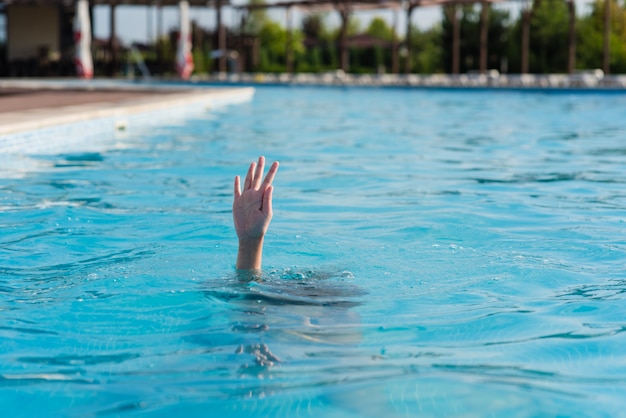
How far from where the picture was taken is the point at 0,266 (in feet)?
13.7

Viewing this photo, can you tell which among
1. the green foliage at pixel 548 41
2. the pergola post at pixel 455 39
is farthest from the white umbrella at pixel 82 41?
the green foliage at pixel 548 41

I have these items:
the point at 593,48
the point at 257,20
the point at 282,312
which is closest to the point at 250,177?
the point at 282,312

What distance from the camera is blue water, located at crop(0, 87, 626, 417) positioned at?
8.32ft

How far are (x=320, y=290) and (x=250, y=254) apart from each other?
0.34 meters

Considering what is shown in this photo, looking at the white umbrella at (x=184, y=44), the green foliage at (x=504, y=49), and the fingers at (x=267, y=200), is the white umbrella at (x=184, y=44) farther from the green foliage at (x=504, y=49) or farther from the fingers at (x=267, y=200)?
the fingers at (x=267, y=200)

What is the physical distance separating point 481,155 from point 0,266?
611 centimetres

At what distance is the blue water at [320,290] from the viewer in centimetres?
254

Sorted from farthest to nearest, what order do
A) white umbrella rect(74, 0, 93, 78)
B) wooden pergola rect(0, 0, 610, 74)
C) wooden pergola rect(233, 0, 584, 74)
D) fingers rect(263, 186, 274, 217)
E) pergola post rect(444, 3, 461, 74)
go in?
pergola post rect(444, 3, 461, 74) < wooden pergola rect(0, 0, 610, 74) < wooden pergola rect(233, 0, 584, 74) < white umbrella rect(74, 0, 93, 78) < fingers rect(263, 186, 274, 217)

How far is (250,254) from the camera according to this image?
3500mm

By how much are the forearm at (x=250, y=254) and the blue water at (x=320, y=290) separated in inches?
3.3

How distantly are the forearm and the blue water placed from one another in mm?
84

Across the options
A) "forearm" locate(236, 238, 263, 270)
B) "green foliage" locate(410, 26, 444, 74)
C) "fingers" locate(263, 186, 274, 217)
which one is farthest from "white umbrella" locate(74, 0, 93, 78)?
"fingers" locate(263, 186, 274, 217)

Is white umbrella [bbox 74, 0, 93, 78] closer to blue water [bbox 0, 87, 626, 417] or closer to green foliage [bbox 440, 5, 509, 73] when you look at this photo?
green foliage [bbox 440, 5, 509, 73]

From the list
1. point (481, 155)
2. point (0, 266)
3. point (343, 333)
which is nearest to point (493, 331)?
point (343, 333)
